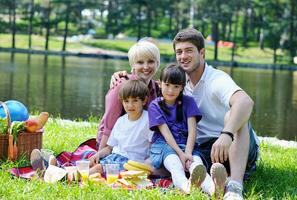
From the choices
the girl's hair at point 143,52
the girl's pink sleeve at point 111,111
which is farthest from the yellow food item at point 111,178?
the girl's hair at point 143,52

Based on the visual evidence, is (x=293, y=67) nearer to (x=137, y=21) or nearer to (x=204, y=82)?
(x=137, y=21)

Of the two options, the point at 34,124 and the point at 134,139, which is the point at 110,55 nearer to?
the point at 34,124

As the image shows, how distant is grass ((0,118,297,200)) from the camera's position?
3598mm

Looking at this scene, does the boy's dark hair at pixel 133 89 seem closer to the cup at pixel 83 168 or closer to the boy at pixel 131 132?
the boy at pixel 131 132

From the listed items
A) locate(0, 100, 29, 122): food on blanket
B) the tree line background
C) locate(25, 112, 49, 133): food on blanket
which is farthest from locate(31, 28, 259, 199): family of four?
the tree line background

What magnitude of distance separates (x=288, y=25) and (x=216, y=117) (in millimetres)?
43885

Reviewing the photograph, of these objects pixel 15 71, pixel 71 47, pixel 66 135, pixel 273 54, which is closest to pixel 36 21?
pixel 71 47

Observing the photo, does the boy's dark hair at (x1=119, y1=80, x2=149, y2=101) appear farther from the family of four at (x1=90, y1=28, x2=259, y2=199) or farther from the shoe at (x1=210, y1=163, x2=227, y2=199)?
the shoe at (x1=210, y1=163, x2=227, y2=199)

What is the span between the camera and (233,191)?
144 inches

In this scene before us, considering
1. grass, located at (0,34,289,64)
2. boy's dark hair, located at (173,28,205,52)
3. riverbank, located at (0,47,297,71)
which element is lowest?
riverbank, located at (0,47,297,71)

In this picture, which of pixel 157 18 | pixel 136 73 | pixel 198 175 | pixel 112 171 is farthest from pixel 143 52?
pixel 157 18

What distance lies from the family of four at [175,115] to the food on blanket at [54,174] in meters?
0.46

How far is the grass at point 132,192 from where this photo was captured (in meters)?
3.60

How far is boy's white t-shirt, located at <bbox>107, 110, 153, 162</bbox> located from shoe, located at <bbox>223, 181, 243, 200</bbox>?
0.92m
